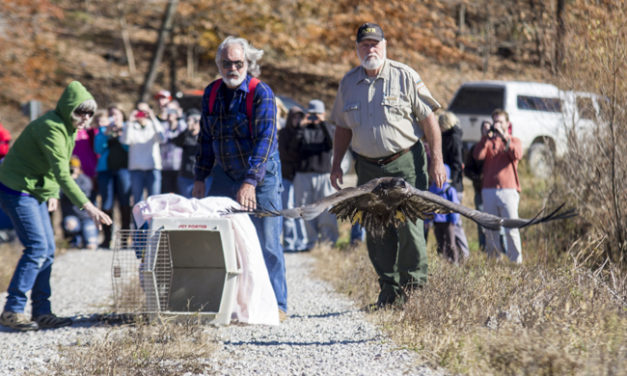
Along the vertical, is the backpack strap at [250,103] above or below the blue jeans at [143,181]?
above

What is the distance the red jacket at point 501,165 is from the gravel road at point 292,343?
208 cm

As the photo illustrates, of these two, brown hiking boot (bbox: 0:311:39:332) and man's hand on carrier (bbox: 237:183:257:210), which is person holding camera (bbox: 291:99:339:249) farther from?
brown hiking boot (bbox: 0:311:39:332)

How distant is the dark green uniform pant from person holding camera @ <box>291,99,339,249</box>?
4361 millimetres

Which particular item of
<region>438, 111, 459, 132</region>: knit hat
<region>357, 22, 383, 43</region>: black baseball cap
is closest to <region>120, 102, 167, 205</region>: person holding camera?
<region>438, 111, 459, 132</region>: knit hat

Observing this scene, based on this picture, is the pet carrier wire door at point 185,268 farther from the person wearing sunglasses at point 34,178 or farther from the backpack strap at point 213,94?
the backpack strap at point 213,94

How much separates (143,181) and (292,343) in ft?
A: 21.5

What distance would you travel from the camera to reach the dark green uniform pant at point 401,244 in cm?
583

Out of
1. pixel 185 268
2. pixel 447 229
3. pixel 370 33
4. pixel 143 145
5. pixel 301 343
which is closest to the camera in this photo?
pixel 301 343

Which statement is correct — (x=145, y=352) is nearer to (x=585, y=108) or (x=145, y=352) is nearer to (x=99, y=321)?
(x=99, y=321)

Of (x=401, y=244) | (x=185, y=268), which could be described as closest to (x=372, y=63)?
(x=401, y=244)

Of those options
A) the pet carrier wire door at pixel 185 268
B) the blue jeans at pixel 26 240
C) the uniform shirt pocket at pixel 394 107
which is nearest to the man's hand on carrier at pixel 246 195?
the pet carrier wire door at pixel 185 268

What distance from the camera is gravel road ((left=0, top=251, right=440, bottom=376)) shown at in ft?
15.3

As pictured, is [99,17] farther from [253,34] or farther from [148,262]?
[148,262]

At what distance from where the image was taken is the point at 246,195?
18.8 ft
